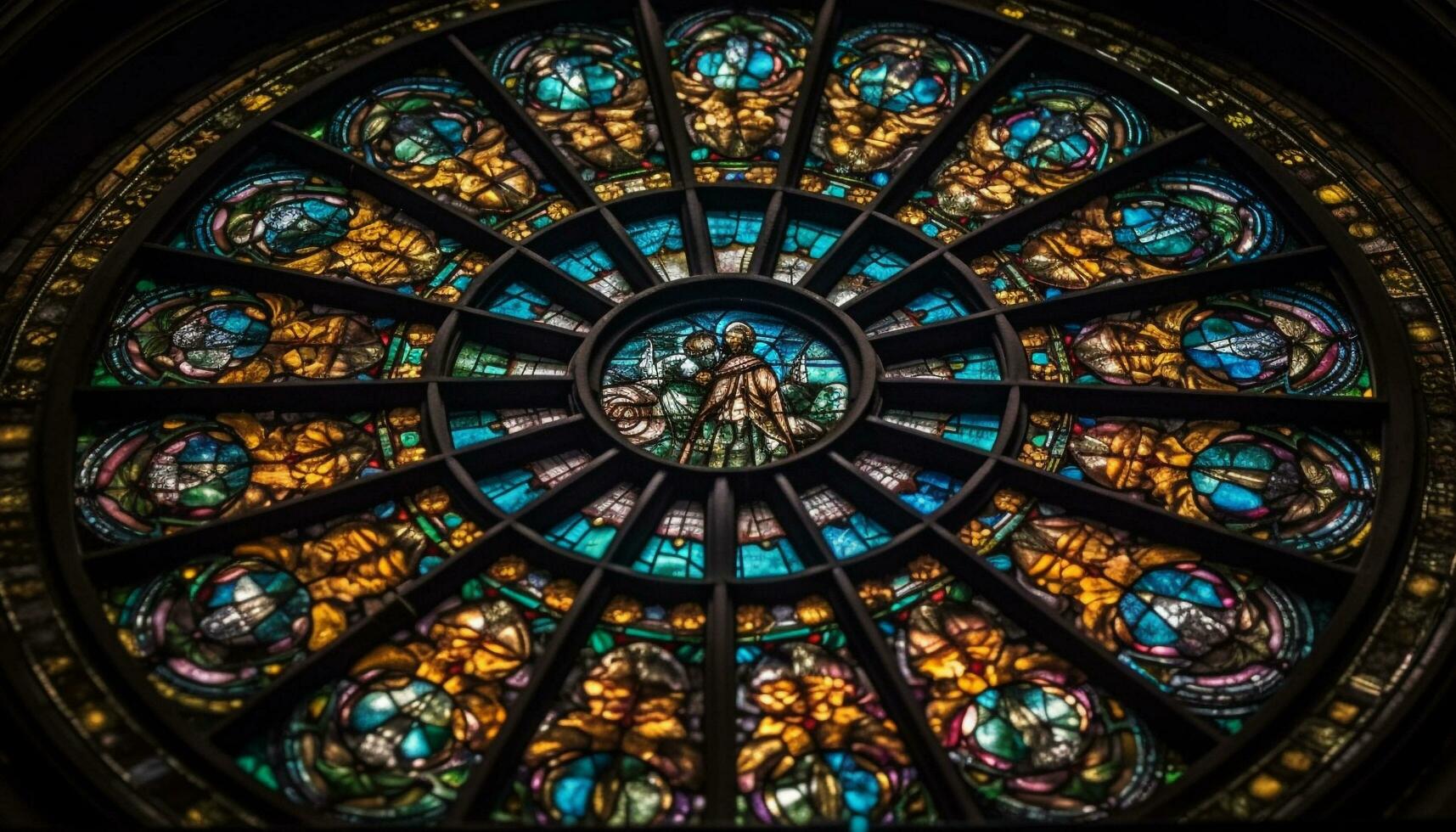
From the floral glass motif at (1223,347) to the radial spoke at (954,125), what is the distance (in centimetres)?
130

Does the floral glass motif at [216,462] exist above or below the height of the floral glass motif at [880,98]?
below

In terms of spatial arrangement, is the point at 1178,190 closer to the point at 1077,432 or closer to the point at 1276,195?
the point at 1276,195

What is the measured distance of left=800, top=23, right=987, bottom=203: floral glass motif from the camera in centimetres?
1295

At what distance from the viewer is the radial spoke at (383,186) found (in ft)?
40.7

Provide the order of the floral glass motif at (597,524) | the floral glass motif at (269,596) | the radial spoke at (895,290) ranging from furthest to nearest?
the radial spoke at (895,290) < the floral glass motif at (597,524) < the floral glass motif at (269,596)

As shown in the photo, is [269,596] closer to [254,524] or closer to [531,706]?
[254,524]

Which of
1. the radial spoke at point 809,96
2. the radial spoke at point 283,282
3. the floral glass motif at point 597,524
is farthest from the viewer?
the radial spoke at point 809,96

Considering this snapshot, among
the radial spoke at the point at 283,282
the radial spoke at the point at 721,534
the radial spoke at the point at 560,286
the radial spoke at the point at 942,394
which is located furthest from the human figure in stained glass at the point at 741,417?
the radial spoke at the point at 283,282

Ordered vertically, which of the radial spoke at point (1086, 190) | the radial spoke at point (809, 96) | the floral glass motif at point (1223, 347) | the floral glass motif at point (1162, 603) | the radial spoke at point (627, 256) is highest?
the radial spoke at point (809, 96)

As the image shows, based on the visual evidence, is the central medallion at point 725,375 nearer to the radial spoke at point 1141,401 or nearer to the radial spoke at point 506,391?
the radial spoke at point 506,391

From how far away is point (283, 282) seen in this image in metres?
12.1

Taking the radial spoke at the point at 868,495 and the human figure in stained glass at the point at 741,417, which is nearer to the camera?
the radial spoke at the point at 868,495

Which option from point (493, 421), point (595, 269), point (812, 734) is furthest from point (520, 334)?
point (812, 734)

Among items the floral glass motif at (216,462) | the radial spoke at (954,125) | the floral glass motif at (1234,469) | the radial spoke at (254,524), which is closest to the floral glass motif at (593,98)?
the radial spoke at (954,125)
